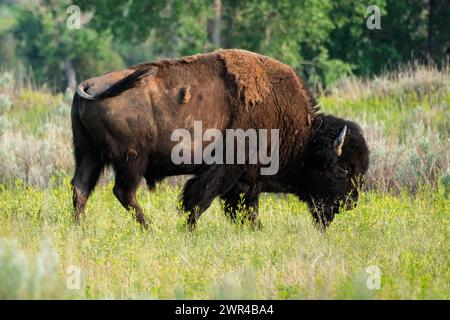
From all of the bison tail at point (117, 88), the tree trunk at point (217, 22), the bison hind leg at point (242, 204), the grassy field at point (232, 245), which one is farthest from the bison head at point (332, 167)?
the tree trunk at point (217, 22)

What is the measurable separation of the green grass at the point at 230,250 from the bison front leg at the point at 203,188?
0.58 ft

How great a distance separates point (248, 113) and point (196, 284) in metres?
2.65

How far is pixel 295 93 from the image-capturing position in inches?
351

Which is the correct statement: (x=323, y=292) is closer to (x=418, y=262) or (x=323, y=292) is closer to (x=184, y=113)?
(x=418, y=262)

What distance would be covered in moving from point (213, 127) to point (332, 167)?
1.40m

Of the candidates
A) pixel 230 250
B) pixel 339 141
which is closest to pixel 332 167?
pixel 339 141

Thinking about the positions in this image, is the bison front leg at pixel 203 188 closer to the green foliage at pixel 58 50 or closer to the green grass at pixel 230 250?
the green grass at pixel 230 250

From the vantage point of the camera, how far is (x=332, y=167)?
29.6 ft

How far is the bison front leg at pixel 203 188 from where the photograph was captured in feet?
27.8

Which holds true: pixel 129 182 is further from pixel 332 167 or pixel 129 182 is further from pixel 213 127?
pixel 332 167

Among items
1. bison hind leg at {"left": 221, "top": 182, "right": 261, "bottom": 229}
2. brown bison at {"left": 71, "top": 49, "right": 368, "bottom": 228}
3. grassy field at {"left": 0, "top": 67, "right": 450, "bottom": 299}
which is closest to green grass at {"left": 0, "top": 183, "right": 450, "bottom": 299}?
grassy field at {"left": 0, "top": 67, "right": 450, "bottom": 299}

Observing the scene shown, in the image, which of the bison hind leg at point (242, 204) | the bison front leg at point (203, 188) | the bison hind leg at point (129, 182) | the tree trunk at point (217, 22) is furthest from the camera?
the tree trunk at point (217, 22)

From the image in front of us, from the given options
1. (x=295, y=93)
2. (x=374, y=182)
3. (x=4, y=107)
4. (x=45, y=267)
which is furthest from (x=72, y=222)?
(x=4, y=107)

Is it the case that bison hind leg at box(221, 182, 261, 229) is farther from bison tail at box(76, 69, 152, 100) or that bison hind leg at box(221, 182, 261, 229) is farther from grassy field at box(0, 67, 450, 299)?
bison tail at box(76, 69, 152, 100)
